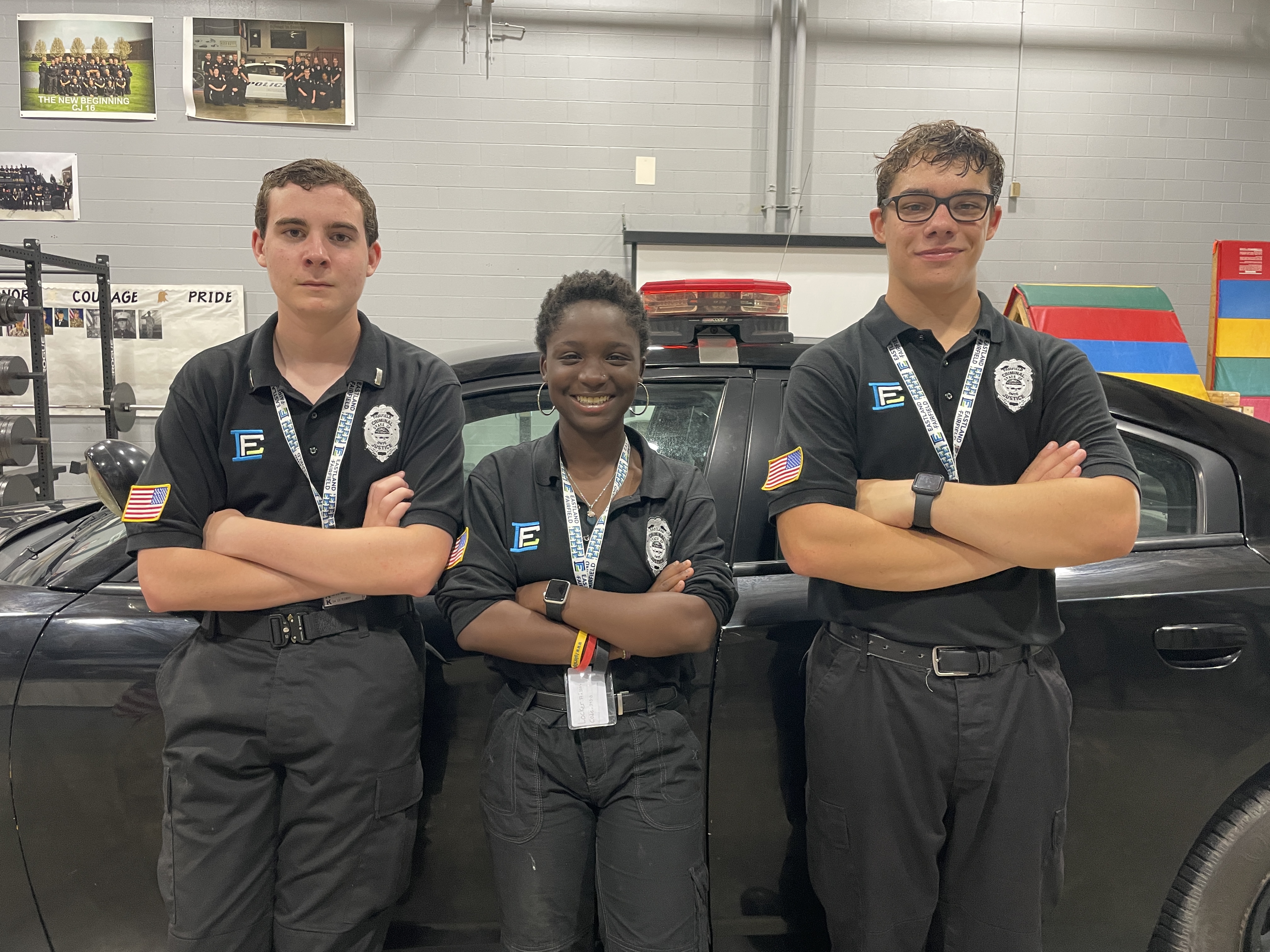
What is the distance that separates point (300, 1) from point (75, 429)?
3031mm

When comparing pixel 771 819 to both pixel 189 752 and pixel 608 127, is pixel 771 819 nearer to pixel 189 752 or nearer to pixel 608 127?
pixel 189 752

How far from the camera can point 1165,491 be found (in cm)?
188

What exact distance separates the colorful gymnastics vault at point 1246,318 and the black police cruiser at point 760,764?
13.8ft

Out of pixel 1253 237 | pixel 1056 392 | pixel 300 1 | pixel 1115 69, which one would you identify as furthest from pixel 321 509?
pixel 1253 237

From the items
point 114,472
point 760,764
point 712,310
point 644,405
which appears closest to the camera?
point 114,472

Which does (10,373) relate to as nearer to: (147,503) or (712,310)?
(147,503)

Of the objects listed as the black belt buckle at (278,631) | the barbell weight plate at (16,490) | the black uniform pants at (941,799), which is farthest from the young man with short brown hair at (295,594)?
the barbell weight plate at (16,490)

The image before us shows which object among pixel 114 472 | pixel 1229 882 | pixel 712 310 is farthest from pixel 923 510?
pixel 114 472

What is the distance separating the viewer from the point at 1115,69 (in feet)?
18.1

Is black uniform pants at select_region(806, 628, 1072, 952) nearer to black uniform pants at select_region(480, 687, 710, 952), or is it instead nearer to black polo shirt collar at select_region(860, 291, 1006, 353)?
black uniform pants at select_region(480, 687, 710, 952)

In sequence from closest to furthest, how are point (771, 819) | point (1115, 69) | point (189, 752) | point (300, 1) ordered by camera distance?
1. point (189, 752)
2. point (771, 819)
3. point (300, 1)
4. point (1115, 69)

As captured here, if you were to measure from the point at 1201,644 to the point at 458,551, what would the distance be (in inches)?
57.2

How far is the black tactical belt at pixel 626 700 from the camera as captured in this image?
144 cm

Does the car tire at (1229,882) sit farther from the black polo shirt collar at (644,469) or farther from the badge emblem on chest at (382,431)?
the badge emblem on chest at (382,431)
